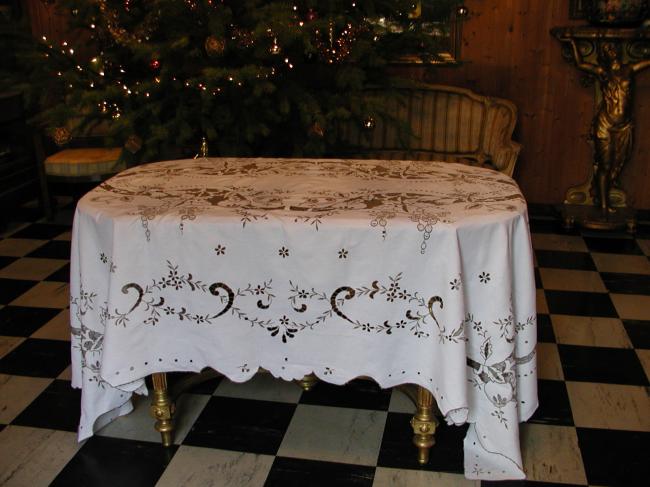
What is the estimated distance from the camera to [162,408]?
2268mm

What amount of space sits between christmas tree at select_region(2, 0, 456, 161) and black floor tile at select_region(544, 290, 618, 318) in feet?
4.27

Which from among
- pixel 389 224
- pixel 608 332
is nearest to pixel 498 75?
pixel 608 332

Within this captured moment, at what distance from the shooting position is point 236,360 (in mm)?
2117

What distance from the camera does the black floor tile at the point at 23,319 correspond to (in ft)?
10.6

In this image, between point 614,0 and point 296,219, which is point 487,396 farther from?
point 614,0

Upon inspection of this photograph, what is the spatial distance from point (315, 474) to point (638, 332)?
1715 millimetres

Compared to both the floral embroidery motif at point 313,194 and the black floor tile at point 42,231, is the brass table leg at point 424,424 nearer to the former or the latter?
the floral embroidery motif at point 313,194

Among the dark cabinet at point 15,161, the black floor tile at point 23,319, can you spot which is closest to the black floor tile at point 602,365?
the black floor tile at point 23,319

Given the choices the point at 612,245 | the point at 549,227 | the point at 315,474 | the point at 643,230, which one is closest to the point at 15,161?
the point at 315,474

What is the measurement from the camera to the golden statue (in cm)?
421

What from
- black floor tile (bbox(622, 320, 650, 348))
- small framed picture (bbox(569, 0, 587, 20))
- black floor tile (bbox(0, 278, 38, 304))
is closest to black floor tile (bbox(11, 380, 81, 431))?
black floor tile (bbox(0, 278, 38, 304))

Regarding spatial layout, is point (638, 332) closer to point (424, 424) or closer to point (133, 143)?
point (424, 424)

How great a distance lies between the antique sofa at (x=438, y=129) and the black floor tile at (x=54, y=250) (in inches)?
70.6

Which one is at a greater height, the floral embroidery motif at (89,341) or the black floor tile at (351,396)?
the floral embroidery motif at (89,341)
